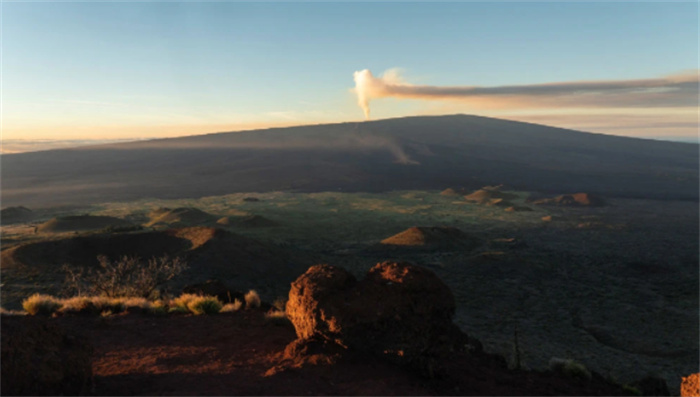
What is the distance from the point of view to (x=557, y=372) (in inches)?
380

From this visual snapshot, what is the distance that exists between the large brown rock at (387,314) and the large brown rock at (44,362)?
11.2ft

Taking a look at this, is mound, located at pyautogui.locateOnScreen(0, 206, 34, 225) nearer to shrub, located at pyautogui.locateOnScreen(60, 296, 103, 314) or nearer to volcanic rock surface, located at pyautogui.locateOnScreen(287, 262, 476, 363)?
shrub, located at pyautogui.locateOnScreen(60, 296, 103, 314)

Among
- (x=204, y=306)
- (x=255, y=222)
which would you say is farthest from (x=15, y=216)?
(x=204, y=306)

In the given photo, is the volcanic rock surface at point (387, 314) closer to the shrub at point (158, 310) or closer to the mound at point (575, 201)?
the shrub at point (158, 310)

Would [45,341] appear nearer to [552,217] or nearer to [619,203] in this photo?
[552,217]

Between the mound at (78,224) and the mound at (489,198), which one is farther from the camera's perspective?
the mound at (489,198)

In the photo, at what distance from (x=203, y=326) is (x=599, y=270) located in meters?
24.7

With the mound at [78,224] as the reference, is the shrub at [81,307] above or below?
above

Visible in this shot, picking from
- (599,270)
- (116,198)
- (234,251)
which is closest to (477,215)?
(599,270)

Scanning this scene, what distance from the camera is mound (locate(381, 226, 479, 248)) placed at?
108 ft

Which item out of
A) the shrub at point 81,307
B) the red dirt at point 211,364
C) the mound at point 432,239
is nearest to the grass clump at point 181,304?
the red dirt at point 211,364

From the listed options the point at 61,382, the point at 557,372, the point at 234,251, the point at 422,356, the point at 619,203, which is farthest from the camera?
the point at 619,203

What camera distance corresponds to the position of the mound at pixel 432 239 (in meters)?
32.8

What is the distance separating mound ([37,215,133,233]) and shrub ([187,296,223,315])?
3007cm
